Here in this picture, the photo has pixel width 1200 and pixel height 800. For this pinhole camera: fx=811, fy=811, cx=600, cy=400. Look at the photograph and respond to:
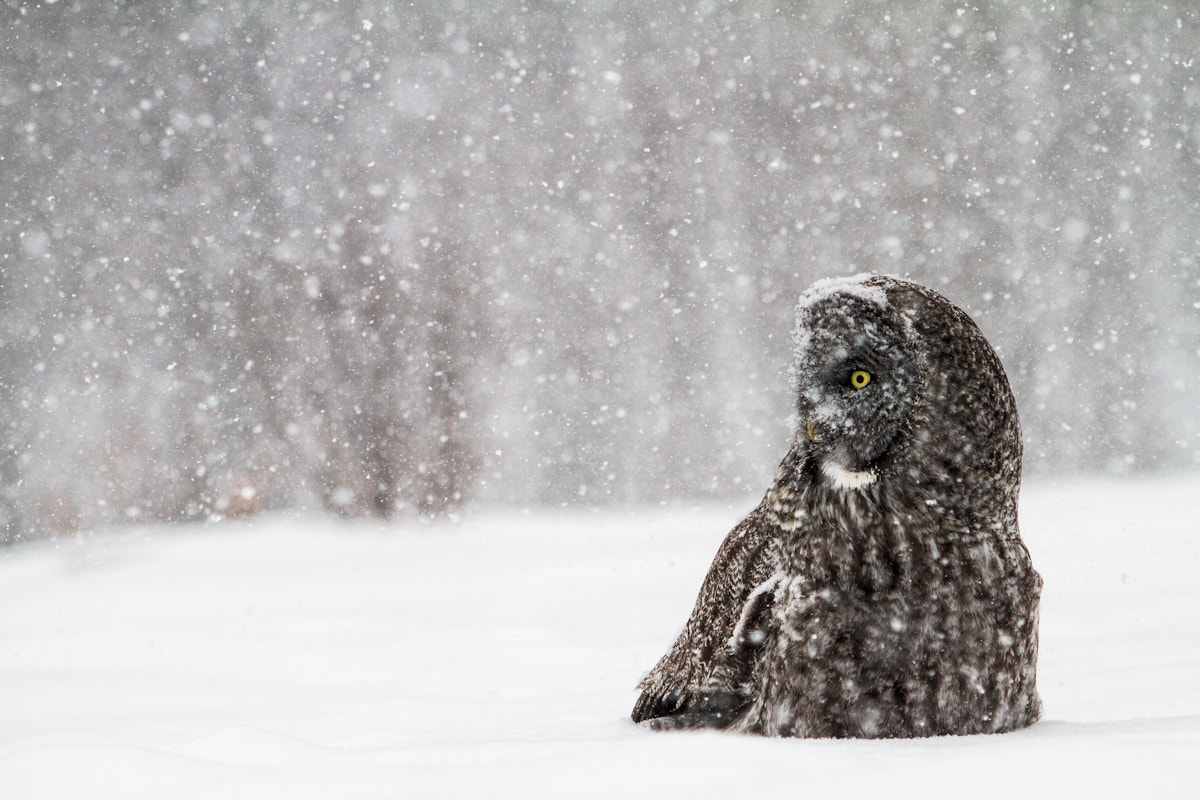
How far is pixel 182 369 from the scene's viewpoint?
4012 mm

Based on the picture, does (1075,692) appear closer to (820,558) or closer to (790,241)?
(820,558)

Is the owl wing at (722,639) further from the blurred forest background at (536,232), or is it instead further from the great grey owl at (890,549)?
the blurred forest background at (536,232)

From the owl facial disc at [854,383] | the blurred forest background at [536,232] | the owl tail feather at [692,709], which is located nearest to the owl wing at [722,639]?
the owl tail feather at [692,709]

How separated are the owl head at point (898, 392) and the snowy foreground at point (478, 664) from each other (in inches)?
14.1

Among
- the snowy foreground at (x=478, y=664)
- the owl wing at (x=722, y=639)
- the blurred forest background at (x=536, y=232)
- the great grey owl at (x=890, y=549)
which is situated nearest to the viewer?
the snowy foreground at (x=478, y=664)

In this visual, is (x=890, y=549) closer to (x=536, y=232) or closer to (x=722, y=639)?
(x=722, y=639)

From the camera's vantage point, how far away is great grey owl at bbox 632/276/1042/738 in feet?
3.48

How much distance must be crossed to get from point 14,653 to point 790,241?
3790 mm

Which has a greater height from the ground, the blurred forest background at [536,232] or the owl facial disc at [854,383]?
the blurred forest background at [536,232]

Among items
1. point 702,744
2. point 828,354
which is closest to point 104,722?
point 702,744

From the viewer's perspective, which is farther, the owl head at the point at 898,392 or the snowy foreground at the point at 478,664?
the owl head at the point at 898,392

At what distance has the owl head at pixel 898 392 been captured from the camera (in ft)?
3.61

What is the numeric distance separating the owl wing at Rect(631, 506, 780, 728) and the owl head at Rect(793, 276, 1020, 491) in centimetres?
17

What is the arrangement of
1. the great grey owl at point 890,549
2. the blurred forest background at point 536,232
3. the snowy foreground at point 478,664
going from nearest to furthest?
the snowy foreground at point 478,664, the great grey owl at point 890,549, the blurred forest background at point 536,232
